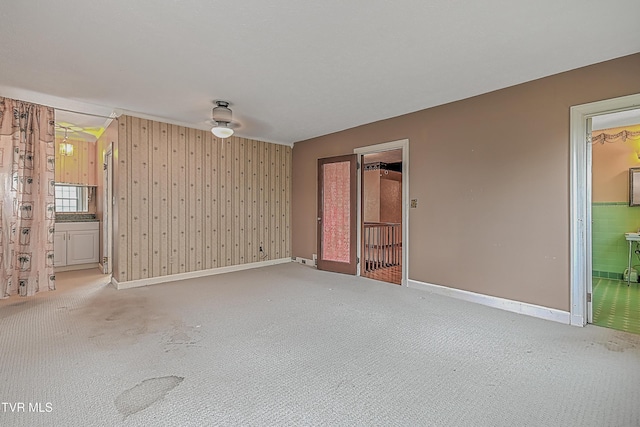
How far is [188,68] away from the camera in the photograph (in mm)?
2838

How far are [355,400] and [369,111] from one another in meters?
3.62

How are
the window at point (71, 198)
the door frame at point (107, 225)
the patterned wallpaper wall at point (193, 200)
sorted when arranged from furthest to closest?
1. the window at point (71, 198)
2. the door frame at point (107, 225)
3. the patterned wallpaper wall at point (193, 200)

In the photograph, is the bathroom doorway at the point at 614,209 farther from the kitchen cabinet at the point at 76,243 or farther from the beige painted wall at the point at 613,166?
the kitchen cabinet at the point at 76,243

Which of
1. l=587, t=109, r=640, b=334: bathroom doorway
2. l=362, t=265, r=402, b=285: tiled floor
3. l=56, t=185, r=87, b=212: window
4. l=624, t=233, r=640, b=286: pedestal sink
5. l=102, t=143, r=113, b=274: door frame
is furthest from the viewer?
l=56, t=185, r=87, b=212: window

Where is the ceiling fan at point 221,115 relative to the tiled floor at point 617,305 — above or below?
above

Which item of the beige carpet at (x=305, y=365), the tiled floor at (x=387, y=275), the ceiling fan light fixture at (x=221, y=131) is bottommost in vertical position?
Answer: the beige carpet at (x=305, y=365)

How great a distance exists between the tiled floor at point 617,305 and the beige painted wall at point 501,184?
48cm

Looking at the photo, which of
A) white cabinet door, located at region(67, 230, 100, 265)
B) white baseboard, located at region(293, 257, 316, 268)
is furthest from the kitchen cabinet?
white baseboard, located at region(293, 257, 316, 268)

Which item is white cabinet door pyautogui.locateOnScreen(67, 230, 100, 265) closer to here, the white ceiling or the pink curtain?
the pink curtain

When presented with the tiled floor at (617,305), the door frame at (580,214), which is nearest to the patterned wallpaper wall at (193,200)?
the door frame at (580,214)

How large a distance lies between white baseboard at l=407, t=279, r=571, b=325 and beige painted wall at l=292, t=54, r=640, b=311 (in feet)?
0.21

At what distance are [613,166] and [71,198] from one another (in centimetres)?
981

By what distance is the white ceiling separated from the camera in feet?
6.59

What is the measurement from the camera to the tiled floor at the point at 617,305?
288 centimetres
